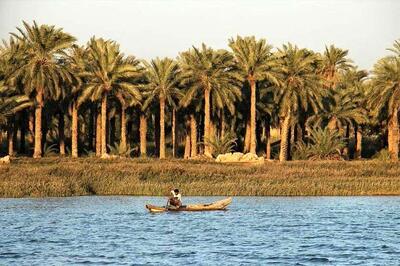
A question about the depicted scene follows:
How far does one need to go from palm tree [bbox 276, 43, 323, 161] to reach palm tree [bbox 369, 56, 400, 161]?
516 cm

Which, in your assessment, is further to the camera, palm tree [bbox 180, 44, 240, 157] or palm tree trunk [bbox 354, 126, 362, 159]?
palm tree trunk [bbox 354, 126, 362, 159]

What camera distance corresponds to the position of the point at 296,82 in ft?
251

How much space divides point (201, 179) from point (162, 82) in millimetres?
21298

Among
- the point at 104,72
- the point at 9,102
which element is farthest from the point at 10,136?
the point at 104,72

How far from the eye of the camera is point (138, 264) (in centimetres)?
2647

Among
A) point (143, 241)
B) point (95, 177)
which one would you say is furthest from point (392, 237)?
point (95, 177)

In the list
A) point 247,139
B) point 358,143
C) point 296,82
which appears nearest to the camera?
point 296,82

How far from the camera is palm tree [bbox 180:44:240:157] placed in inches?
2977

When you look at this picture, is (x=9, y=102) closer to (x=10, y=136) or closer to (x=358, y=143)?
(x=10, y=136)

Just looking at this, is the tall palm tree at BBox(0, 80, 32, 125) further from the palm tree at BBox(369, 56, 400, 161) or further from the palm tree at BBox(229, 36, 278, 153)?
the palm tree at BBox(369, 56, 400, 161)

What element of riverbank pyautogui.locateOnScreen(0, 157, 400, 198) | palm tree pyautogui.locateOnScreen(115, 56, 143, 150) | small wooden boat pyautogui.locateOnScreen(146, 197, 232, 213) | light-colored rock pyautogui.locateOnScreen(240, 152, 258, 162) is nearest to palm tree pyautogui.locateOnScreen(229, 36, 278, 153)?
light-colored rock pyautogui.locateOnScreen(240, 152, 258, 162)

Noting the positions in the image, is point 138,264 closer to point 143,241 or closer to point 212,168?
point 143,241

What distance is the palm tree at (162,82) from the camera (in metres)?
77.0

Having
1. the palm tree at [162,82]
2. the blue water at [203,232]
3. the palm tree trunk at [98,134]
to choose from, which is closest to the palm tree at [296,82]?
the palm tree at [162,82]
